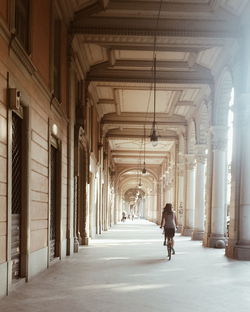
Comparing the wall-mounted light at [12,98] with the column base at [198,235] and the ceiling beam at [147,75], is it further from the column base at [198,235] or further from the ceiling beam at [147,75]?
the column base at [198,235]

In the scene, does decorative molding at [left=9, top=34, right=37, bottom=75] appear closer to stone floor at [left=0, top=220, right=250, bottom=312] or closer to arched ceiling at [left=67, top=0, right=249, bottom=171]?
stone floor at [left=0, top=220, right=250, bottom=312]

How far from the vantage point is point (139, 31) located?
40.2ft

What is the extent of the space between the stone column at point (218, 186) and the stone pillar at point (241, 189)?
358 cm

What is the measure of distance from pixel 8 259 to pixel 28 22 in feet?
13.2

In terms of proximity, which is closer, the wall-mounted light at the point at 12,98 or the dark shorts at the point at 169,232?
the wall-mounted light at the point at 12,98

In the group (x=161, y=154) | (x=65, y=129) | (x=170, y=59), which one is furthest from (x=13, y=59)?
(x=161, y=154)

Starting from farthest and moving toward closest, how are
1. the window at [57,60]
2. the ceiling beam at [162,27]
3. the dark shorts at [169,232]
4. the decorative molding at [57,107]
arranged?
the dark shorts at [169,232] < the ceiling beam at [162,27] < the window at [57,60] < the decorative molding at [57,107]

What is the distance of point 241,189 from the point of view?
1209cm

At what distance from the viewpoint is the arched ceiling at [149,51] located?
39.2ft

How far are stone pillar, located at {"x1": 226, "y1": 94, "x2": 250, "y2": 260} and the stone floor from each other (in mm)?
579

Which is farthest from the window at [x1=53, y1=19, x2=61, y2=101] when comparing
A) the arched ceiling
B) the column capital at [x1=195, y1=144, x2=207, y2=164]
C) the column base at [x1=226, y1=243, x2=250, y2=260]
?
the column capital at [x1=195, y1=144, x2=207, y2=164]

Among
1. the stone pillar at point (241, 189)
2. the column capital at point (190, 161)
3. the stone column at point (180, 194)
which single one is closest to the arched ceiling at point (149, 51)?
the column capital at point (190, 161)

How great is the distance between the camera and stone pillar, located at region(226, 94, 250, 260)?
11.9 metres

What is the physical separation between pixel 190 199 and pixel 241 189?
11350mm
